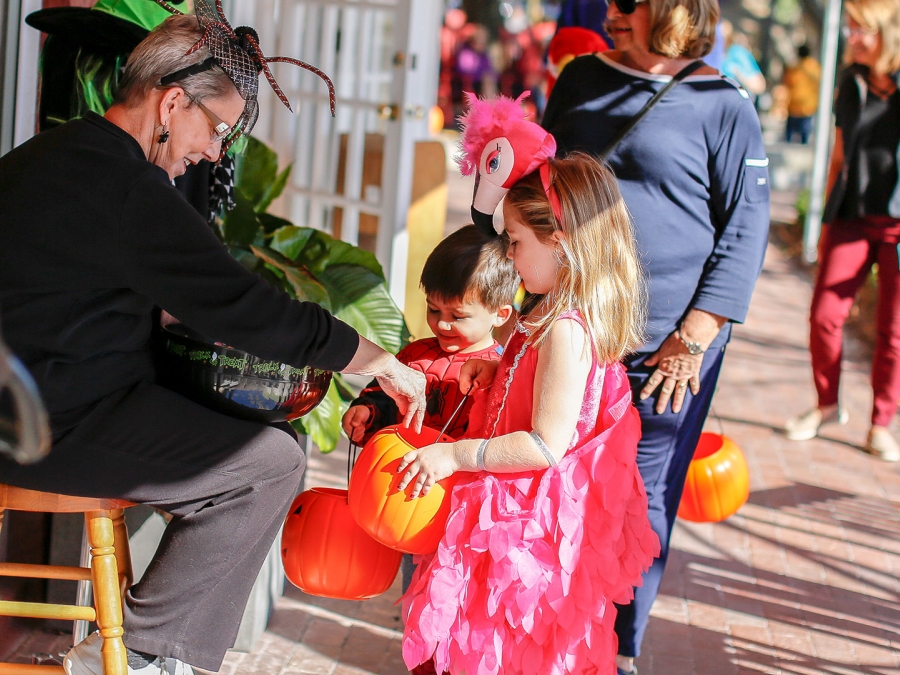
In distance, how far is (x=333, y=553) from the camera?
2.25 m

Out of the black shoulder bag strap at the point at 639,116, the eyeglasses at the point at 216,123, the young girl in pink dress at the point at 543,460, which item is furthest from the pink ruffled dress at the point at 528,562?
the eyeglasses at the point at 216,123

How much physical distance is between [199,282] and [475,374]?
0.75m

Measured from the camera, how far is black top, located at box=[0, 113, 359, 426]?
1849 mm

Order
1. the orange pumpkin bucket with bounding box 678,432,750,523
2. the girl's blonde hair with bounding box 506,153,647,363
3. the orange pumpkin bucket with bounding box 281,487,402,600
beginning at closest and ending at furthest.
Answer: the girl's blonde hair with bounding box 506,153,647,363 < the orange pumpkin bucket with bounding box 281,487,402,600 < the orange pumpkin bucket with bounding box 678,432,750,523

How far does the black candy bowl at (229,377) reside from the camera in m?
2.08

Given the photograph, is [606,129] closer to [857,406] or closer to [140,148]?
[140,148]

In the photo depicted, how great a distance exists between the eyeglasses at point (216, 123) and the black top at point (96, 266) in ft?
0.60

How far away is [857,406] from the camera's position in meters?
6.18

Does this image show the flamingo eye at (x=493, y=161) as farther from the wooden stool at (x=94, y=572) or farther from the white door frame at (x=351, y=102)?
the white door frame at (x=351, y=102)

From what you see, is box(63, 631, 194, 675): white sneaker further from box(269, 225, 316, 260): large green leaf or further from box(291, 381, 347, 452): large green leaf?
box(269, 225, 316, 260): large green leaf

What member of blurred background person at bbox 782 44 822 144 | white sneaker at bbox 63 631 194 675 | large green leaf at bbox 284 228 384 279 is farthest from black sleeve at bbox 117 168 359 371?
blurred background person at bbox 782 44 822 144

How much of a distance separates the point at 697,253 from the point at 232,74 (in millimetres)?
1251

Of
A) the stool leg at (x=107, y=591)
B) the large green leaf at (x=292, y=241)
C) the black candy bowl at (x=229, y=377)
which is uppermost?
the large green leaf at (x=292, y=241)

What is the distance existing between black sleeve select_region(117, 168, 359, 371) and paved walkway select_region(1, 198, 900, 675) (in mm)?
1326
